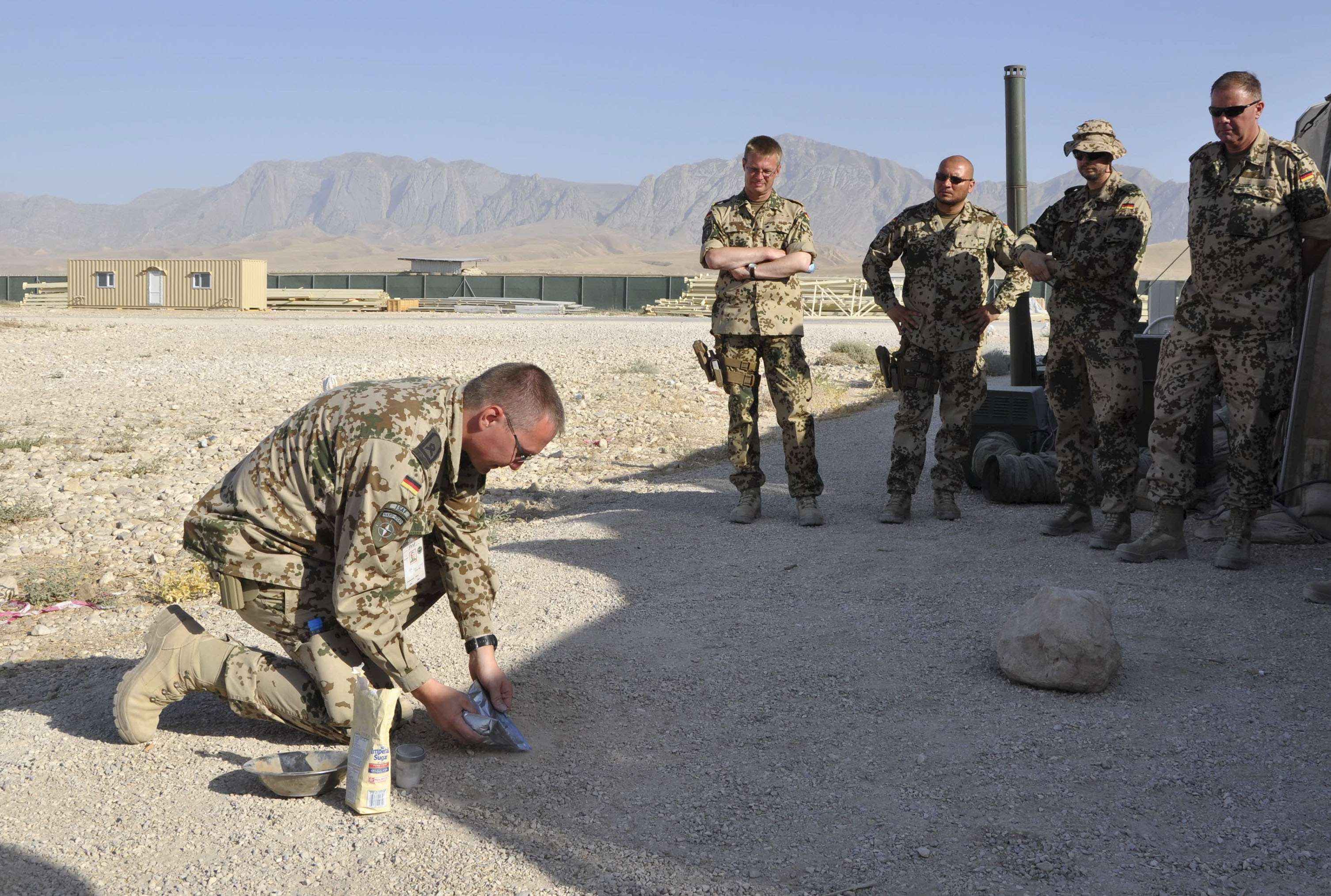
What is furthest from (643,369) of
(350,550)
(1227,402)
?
(350,550)

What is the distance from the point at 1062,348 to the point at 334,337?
18.4 metres

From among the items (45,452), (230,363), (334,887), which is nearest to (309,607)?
→ (334,887)

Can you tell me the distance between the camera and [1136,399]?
6.20 metres

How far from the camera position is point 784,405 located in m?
6.91

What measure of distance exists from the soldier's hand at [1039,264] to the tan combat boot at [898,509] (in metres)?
1.48

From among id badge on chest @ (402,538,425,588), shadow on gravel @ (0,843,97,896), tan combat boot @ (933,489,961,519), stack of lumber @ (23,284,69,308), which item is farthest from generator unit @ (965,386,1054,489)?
stack of lumber @ (23,284,69,308)

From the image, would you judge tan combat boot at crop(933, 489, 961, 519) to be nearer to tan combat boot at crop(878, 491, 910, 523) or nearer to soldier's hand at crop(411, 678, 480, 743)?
tan combat boot at crop(878, 491, 910, 523)

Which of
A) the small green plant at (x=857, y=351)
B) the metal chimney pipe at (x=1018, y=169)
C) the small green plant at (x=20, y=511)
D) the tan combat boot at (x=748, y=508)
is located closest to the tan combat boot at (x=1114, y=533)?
the tan combat boot at (x=748, y=508)

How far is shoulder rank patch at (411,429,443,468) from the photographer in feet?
11.3

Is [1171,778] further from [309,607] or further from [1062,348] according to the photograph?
[1062,348]

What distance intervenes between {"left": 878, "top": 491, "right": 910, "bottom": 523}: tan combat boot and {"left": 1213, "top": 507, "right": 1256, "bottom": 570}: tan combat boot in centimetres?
177

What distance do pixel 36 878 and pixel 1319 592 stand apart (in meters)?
4.90

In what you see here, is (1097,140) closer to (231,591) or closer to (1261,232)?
(1261,232)

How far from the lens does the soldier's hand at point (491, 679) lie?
156 inches
